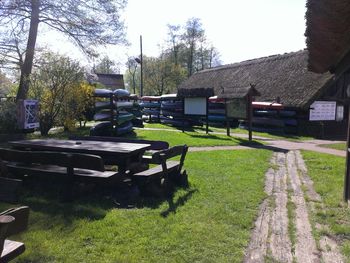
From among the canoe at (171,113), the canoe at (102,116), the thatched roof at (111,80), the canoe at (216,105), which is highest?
the thatched roof at (111,80)

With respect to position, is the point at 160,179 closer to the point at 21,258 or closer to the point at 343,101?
the point at 21,258

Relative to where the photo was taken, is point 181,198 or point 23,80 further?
point 23,80

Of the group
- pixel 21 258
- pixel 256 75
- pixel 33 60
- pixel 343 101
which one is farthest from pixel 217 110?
pixel 21 258

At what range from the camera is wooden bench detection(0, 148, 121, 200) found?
17.3 ft

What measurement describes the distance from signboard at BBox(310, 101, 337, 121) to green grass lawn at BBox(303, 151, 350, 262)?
8655 millimetres

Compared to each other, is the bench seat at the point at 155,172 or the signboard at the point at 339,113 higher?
the signboard at the point at 339,113

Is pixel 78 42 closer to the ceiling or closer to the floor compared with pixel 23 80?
closer to the ceiling

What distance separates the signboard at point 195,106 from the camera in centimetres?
1731

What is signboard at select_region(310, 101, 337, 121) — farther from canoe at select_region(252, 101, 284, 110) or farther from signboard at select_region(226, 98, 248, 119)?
signboard at select_region(226, 98, 248, 119)

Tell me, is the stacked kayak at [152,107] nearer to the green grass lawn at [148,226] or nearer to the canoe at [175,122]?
the canoe at [175,122]

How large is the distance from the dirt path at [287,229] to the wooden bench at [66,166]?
2.39m

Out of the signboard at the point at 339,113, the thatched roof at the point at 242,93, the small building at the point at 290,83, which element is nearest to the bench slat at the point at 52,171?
the thatched roof at the point at 242,93

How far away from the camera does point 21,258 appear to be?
145 inches

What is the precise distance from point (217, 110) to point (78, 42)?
11.5m
